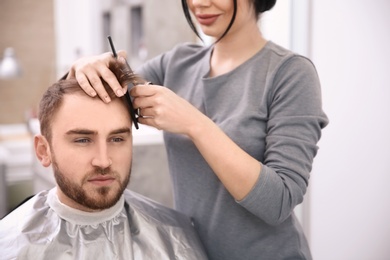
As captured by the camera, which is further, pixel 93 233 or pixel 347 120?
pixel 347 120

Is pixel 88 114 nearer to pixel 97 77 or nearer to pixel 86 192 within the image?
pixel 97 77

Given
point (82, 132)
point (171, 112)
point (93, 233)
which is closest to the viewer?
point (171, 112)

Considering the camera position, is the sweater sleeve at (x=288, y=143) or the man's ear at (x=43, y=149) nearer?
the sweater sleeve at (x=288, y=143)

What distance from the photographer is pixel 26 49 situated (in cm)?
464

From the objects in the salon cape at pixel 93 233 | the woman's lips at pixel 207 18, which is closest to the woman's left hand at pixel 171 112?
the woman's lips at pixel 207 18

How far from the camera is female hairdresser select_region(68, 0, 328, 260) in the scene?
3.84ft

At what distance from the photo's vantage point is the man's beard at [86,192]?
129 cm

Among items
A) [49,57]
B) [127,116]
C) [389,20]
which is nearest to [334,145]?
[389,20]

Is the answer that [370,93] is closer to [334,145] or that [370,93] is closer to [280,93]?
[334,145]

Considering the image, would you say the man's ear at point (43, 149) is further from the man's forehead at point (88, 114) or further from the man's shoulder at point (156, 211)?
the man's shoulder at point (156, 211)

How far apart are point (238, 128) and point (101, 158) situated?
38 cm

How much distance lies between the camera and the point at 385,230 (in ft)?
6.63

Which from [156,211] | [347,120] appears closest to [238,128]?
[156,211]

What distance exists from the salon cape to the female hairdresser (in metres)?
0.08
